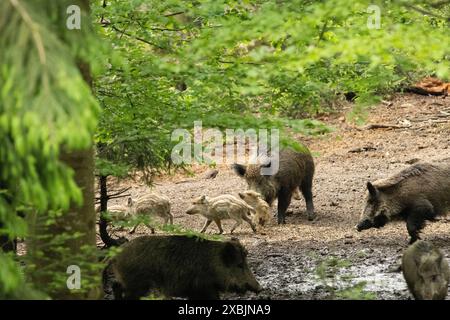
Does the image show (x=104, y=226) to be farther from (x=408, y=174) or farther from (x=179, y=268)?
(x=408, y=174)

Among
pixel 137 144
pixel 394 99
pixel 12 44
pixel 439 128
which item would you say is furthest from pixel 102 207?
pixel 394 99

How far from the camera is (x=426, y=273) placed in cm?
827

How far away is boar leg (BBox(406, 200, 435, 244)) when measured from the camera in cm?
1215

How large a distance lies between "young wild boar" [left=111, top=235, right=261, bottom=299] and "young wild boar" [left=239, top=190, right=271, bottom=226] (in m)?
5.28

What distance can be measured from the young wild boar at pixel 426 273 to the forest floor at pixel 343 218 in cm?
59

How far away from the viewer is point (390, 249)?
1190 cm

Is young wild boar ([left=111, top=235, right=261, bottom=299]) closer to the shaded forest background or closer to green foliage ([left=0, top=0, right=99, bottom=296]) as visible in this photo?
the shaded forest background

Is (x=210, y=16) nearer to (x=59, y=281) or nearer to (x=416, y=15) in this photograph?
(x=416, y=15)

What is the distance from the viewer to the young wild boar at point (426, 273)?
8219mm

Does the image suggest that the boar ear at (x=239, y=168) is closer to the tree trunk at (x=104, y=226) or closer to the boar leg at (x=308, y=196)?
the boar leg at (x=308, y=196)

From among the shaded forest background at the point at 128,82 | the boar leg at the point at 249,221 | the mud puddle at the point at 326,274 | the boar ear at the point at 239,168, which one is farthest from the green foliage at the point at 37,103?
the boar ear at the point at 239,168

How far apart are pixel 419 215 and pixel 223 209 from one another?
314 cm

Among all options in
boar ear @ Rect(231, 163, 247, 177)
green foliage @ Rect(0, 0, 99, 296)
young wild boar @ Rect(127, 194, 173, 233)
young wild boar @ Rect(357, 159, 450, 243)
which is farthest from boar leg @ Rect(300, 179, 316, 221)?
green foliage @ Rect(0, 0, 99, 296)

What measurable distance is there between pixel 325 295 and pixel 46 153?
18.2 ft
